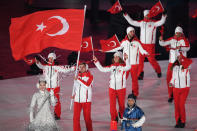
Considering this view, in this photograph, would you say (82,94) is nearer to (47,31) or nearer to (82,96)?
(82,96)

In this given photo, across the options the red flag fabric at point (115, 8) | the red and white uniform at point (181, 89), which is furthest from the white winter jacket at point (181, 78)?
the red flag fabric at point (115, 8)

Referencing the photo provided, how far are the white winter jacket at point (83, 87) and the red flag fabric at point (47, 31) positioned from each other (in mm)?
638

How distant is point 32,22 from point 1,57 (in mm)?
9924

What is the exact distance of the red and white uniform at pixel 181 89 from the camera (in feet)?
36.6

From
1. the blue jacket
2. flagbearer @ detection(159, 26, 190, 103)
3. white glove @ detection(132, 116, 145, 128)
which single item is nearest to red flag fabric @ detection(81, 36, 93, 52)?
the blue jacket

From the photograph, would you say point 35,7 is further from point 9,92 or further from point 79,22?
point 79,22

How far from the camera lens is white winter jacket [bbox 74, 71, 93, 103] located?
10.2 metres

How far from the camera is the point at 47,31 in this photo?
1033cm

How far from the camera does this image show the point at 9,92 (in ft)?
Result: 47.9

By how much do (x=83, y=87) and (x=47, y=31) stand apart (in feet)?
4.73

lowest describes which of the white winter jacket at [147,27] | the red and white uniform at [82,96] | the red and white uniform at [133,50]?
the red and white uniform at [82,96]

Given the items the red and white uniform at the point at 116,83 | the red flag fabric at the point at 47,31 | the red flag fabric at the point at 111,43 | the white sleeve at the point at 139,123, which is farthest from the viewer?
the red flag fabric at the point at 111,43

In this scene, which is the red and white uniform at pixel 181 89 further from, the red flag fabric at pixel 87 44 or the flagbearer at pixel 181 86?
the red flag fabric at pixel 87 44

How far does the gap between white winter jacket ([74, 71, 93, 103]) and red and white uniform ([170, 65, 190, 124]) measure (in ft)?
7.29
